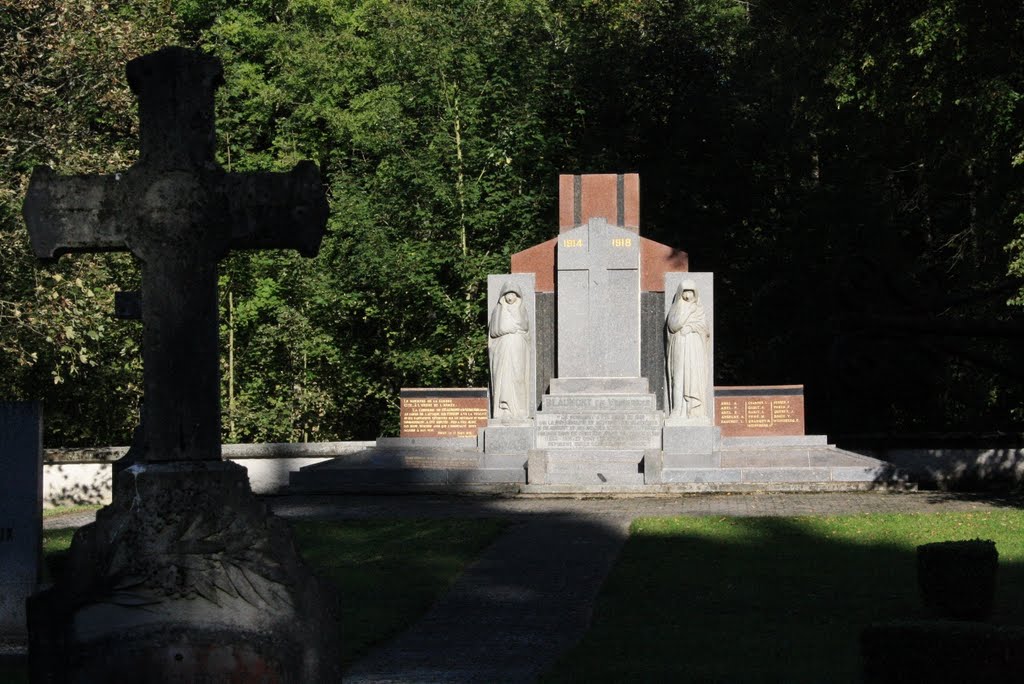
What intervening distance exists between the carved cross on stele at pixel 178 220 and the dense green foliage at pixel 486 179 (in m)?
23.1

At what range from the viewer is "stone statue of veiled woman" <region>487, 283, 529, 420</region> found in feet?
86.3

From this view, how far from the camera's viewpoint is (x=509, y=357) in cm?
2633

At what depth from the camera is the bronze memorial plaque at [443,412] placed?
88.2 feet

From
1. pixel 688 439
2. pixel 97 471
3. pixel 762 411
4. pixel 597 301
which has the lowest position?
pixel 97 471

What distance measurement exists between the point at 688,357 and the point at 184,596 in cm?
2045

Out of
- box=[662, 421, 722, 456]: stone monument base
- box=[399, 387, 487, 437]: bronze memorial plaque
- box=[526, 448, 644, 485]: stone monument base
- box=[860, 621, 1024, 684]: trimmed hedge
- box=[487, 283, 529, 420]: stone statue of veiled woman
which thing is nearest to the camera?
box=[860, 621, 1024, 684]: trimmed hedge

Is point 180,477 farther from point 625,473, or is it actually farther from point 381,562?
point 625,473

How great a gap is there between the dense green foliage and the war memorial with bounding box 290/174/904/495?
16.5ft

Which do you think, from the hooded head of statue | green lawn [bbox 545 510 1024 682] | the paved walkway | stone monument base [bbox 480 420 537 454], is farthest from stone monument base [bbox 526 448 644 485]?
green lawn [bbox 545 510 1024 682]

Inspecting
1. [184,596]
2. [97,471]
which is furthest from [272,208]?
[97,471]

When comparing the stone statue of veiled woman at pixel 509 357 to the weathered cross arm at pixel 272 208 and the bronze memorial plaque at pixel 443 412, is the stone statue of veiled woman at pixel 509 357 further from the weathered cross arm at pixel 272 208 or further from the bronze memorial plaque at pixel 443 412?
the weathered cross arm at pixel 272 208

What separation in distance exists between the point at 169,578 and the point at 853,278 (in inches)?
138

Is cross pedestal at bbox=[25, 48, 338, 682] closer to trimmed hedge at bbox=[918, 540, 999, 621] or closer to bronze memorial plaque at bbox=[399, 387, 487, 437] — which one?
Result: trimmed hedge at bbox=[918, 540, 999, 621]

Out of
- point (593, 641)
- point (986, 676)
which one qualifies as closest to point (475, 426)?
point (593, 641)
